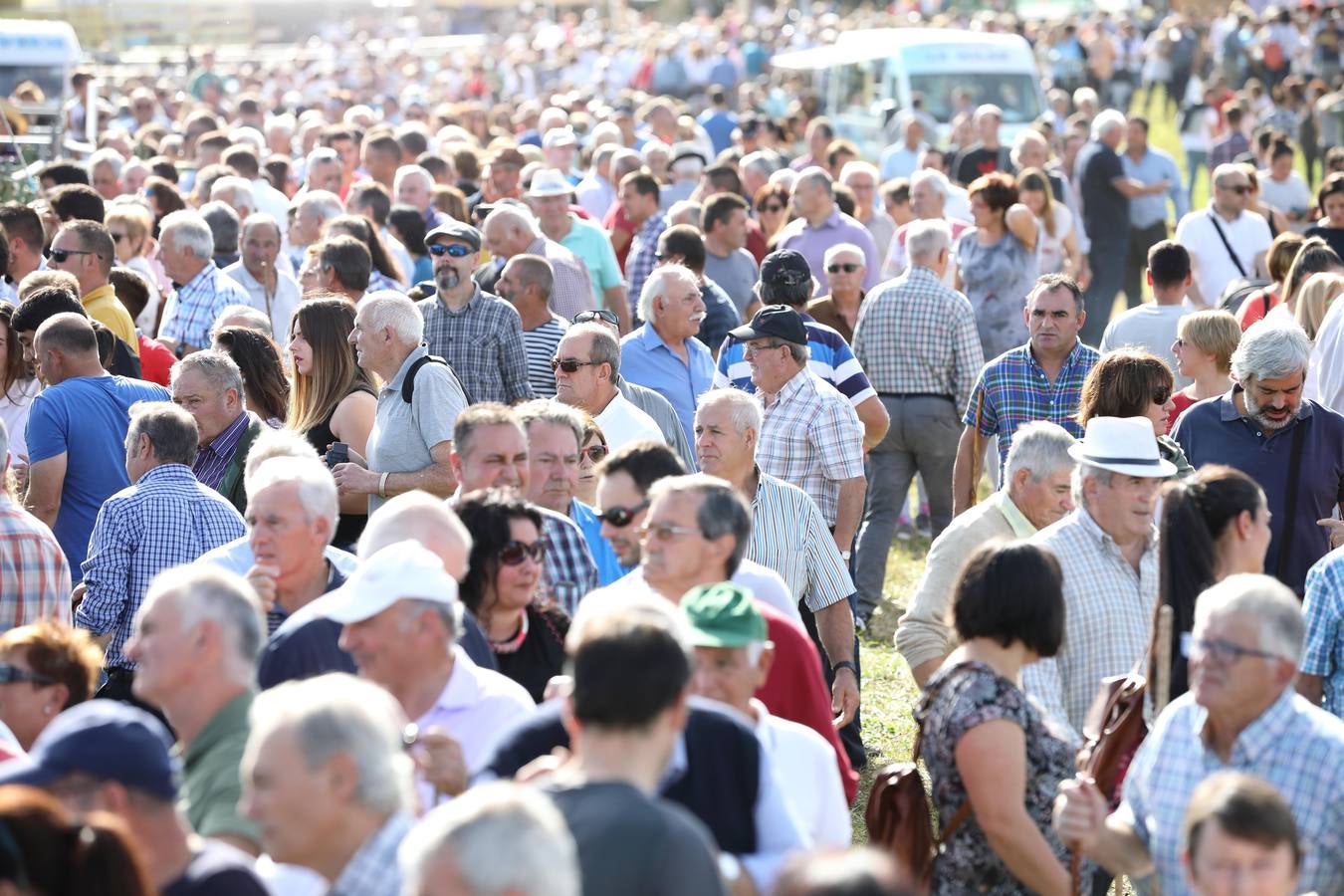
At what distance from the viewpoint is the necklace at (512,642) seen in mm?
5043

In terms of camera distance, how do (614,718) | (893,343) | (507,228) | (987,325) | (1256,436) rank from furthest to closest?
(987,325) < (507,228) < (893,343) < (1256,436) < (614,718)

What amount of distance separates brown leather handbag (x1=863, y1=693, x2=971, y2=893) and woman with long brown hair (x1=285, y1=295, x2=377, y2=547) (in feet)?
10.0

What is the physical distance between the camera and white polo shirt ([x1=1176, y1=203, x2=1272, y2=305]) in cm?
1187

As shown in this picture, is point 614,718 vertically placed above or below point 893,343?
above

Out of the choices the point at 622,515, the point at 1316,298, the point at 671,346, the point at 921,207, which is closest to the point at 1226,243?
the point at 921,207

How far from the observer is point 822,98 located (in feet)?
80.0

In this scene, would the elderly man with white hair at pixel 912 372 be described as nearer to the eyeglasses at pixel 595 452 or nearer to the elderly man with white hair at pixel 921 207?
the elderly man with white hair at pixel 921 207

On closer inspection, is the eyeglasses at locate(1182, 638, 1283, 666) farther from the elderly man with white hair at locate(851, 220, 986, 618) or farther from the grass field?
the elderly man with white hair at locate(851, 220, 986, 618)

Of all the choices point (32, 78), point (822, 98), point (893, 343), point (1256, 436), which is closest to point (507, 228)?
point (893, 343)

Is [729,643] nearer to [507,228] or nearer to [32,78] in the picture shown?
[507,228]

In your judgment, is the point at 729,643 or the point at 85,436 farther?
the point at 85,436

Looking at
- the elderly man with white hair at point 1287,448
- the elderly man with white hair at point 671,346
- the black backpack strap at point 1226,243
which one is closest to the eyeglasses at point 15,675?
the elderly man with white hair at point 1287,448

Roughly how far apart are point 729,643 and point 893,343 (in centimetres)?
554

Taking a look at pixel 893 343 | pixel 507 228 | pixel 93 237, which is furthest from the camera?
pixel 507 228
